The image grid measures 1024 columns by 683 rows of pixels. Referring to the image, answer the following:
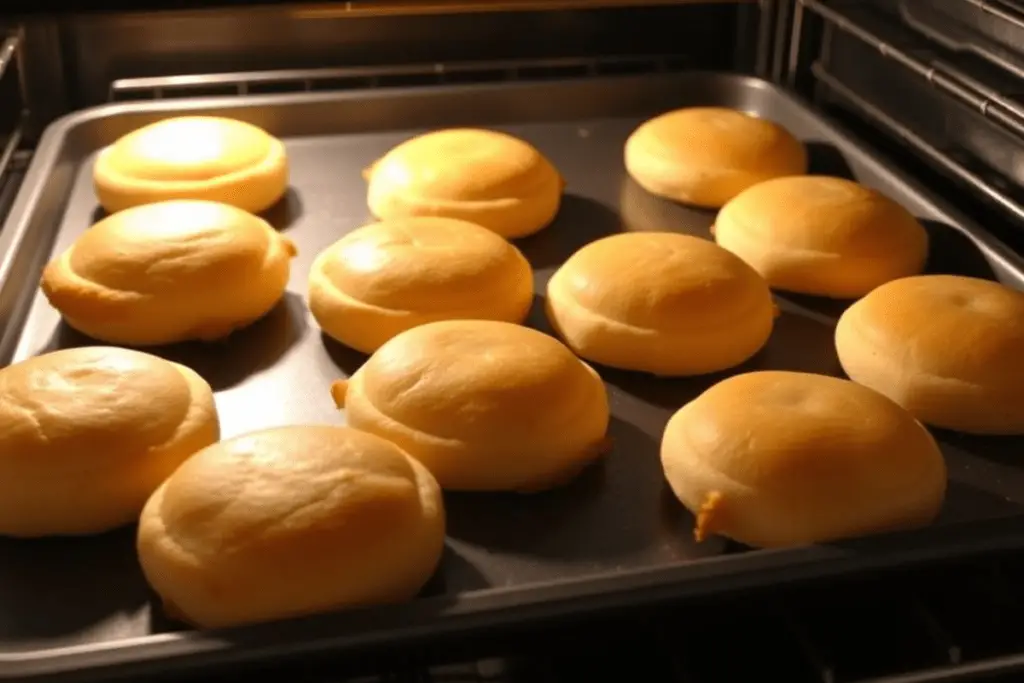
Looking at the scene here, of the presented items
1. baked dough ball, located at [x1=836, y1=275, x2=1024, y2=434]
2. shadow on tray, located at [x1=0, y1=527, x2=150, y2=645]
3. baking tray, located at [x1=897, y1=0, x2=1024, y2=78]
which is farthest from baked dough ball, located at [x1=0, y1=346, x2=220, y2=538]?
baking tray, located at [x1=897, y1=0, x2=1024, y2=78]

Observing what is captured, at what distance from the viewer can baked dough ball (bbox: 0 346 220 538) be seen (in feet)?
2.93

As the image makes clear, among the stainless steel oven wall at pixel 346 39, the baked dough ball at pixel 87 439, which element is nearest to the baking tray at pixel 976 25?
the stainless steel oven wall at pixel 346 39

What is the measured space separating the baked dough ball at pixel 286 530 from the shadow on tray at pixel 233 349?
0.27 metres

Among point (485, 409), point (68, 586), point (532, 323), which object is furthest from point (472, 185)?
point (68, 586)

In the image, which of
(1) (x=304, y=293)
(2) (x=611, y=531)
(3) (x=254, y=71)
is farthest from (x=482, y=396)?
(3) (x=254, y=71)

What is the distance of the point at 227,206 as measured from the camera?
1282 millimetres

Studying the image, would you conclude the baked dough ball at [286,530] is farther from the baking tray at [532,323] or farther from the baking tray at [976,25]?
the baking tray at [976,25]

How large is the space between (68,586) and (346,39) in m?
0.98

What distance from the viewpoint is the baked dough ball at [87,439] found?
89 cm

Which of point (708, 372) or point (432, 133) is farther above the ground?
point (432, 133)

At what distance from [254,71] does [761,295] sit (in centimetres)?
83

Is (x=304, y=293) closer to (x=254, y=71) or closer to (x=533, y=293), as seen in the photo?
(x=533, y=293)

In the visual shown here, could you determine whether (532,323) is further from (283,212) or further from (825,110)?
(825,110)

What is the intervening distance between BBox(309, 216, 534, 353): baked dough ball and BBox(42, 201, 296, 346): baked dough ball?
0.22ft
